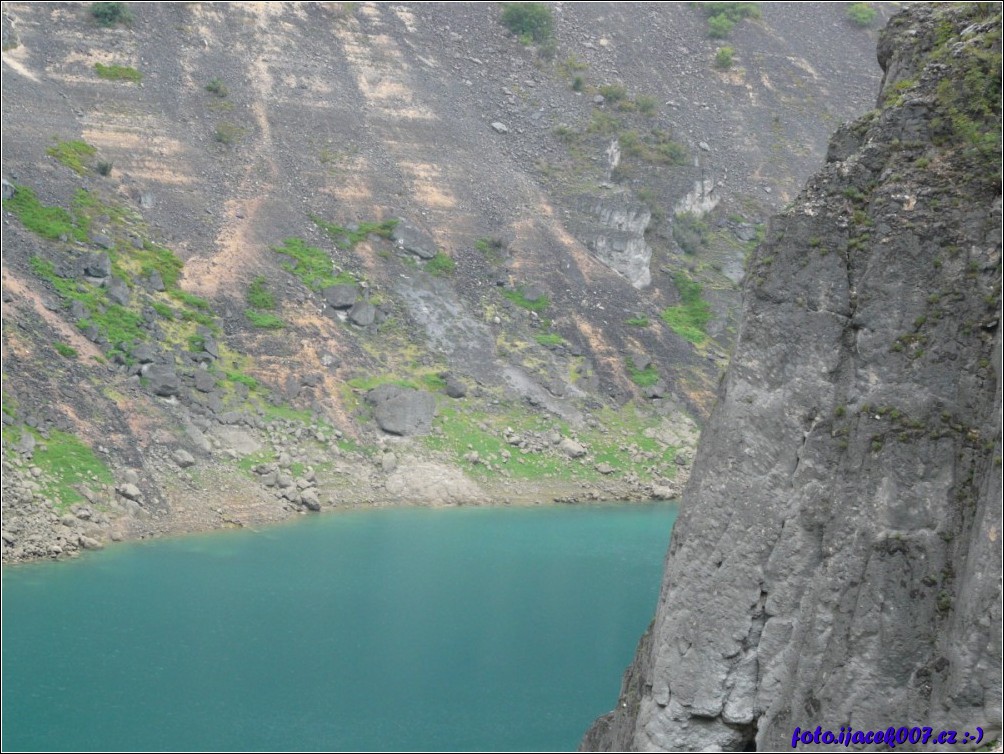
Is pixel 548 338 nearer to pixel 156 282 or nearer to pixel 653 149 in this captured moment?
pixel 156 282

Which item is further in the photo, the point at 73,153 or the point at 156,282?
the point at 73,153

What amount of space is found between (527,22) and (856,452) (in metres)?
74.8

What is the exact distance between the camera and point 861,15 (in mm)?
93688

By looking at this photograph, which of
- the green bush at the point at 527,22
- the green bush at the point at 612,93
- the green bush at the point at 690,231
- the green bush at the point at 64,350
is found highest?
the green bush at the point at 527,22

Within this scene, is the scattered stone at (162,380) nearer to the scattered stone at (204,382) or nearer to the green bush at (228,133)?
the scattered stone at (204,382)

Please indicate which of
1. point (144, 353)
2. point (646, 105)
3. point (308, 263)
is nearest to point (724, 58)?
→ point (646, 105)

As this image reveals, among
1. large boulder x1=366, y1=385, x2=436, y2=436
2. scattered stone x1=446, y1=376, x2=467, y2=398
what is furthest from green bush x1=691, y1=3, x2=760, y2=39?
large boulder x1=366, y1=385, x2=436, y2=436

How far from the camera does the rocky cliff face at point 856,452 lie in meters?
9.61

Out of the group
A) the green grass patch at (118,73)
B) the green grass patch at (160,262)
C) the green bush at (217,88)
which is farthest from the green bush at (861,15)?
the green grass patch at (160,262)

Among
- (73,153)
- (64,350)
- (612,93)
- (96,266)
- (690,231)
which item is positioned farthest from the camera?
(612,93)

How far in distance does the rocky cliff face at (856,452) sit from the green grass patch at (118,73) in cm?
6007

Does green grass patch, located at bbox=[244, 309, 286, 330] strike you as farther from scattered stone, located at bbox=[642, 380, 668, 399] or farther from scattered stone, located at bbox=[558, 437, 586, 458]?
scattered stone, located at bbox=[642, 380, 668, 399]

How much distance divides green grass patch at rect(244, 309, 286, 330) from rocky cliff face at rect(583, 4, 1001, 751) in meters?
46.6

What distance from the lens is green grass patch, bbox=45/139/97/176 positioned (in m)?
58.3
